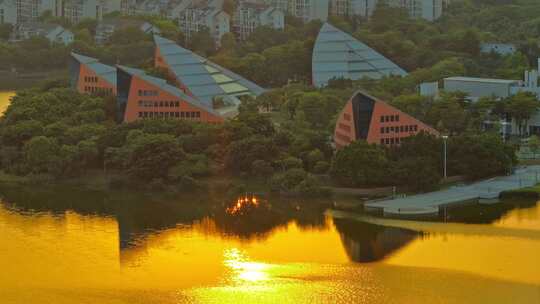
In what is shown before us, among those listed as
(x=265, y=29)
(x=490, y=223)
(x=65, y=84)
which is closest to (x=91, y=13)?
(x=265, y=29)

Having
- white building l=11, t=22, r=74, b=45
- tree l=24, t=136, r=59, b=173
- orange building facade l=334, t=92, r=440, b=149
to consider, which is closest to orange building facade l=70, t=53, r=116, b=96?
tree l=24, t=136, r=59, b=173

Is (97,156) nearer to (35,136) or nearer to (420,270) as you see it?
(35,136)

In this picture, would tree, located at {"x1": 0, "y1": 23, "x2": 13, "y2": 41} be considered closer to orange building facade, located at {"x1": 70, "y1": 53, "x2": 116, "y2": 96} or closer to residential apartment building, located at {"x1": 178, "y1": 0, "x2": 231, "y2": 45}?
residential apartment building, located at {"x1": 178, "y1": 0, "x2": 231, "y2": 45}

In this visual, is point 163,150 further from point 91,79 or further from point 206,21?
point 206,21

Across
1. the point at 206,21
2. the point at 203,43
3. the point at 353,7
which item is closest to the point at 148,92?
the point at 203,43

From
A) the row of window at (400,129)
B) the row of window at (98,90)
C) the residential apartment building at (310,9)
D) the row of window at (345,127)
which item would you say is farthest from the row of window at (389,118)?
the residential apartment building at (310,9)
